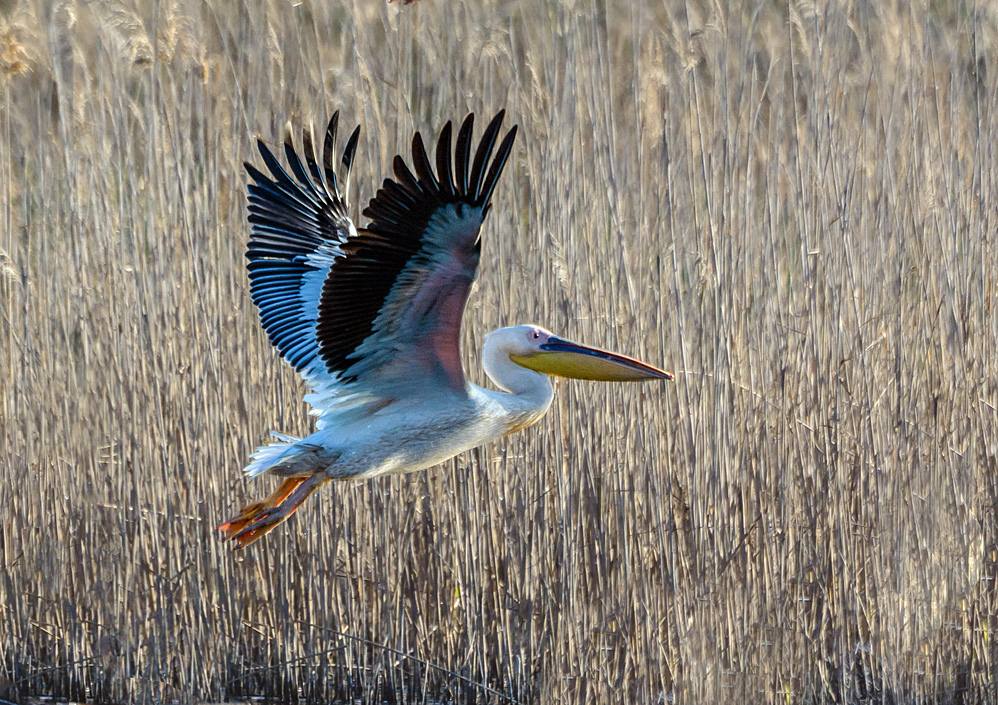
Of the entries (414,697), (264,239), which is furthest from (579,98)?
(414,697)

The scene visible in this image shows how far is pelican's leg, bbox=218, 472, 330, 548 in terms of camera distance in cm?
406

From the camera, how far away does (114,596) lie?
15.4 ft

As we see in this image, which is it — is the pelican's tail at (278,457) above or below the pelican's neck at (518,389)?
below

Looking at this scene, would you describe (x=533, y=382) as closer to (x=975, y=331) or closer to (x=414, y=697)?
(x=414, y=697)

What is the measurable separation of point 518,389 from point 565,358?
0.21 m

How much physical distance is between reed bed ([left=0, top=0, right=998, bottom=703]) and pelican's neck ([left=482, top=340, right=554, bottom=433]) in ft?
1.00

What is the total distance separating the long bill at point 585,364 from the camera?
13.5 ft

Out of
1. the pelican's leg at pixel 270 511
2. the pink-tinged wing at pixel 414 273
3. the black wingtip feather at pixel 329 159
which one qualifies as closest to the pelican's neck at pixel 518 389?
the pink-tinged wing at pixel 414 273

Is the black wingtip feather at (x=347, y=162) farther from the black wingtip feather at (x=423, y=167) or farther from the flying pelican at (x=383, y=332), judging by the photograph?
the black wingtip feather at (x=423, y=167)

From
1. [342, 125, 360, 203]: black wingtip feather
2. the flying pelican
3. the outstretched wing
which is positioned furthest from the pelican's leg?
[342, 125, 360, 203]: black wingtip feather

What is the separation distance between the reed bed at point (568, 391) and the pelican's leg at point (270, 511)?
50 cm

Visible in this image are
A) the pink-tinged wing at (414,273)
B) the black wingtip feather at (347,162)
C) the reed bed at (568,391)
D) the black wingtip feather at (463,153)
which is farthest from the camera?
the reed bed at (568,391)

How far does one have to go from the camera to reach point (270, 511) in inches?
160

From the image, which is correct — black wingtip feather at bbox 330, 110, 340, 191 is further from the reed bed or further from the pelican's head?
the pelican's head
